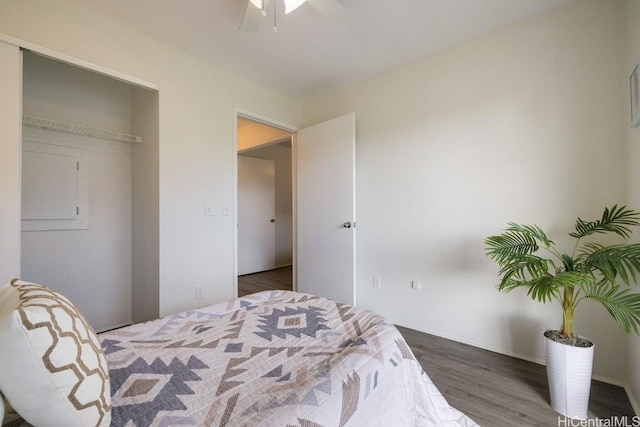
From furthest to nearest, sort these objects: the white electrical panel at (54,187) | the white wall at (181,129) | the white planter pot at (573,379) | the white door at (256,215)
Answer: the white door at (256,215)
the white electrical panel at (54,187)
the white wall at (181,129)
the white planter pot at (573,379)

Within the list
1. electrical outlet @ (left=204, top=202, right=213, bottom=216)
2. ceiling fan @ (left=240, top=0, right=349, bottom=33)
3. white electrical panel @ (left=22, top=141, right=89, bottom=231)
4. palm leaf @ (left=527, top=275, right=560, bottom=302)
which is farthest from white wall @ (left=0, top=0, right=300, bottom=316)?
palm leaf @ (left=527, top=275, right=560, bottom=302)

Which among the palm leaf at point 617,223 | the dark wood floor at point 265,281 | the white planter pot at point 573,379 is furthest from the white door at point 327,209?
the palm leaf at point 617,223

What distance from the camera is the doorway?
4.56m

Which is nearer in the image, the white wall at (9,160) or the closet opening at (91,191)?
the white wall at (9,160)

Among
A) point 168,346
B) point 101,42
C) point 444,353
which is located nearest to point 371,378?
point 168,346

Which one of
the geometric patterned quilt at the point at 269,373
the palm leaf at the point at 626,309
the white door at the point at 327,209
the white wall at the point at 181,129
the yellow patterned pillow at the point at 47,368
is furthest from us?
the white door at the point at 327,209

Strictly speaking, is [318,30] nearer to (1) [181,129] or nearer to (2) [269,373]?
(1) [181,129]

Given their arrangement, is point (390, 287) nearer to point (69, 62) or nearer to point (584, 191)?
point (584, 191)

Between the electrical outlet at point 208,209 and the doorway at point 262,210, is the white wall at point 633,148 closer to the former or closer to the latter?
the electrical outlet at point 208,209

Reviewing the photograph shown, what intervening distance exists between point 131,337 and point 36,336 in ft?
2.13

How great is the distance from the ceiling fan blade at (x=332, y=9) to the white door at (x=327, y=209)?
3.77 ft

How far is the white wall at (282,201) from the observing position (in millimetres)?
5496

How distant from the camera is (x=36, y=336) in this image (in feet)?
1.94

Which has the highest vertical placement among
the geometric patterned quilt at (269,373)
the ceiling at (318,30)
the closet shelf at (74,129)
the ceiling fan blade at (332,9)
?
the ceiling at (318,30)
